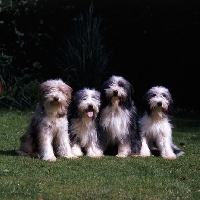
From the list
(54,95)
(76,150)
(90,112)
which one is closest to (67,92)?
(54,95)

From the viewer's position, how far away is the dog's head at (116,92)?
31.6 ft

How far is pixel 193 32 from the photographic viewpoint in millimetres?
16375

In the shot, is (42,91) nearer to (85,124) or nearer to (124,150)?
(85,124)

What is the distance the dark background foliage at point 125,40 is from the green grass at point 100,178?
20.4ft

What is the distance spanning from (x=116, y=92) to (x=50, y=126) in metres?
1.16

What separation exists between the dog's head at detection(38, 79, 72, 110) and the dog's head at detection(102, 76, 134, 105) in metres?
0.65

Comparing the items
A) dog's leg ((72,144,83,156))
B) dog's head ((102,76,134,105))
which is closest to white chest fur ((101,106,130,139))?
dog's head ((102,76,134,105))

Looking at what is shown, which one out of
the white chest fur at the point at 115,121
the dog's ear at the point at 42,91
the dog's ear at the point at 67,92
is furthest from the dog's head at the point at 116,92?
the dog's ear at the point at 42,91

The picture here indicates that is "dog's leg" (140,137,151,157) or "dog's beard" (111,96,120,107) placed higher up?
"dog's beard" (111,96,120,107)

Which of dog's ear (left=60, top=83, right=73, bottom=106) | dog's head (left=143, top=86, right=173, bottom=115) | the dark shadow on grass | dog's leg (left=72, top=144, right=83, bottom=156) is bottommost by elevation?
the dark shadow on grass

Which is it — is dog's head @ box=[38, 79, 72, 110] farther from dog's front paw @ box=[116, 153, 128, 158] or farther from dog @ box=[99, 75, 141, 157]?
dog's front paw @ box=[116, 153, 128, 158]

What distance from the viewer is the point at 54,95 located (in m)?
9.24

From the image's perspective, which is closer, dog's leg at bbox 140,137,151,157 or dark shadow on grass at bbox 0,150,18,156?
dark shadow on grass at bbox 0,150,18,156

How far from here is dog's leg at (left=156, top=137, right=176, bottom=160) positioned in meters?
9.86
